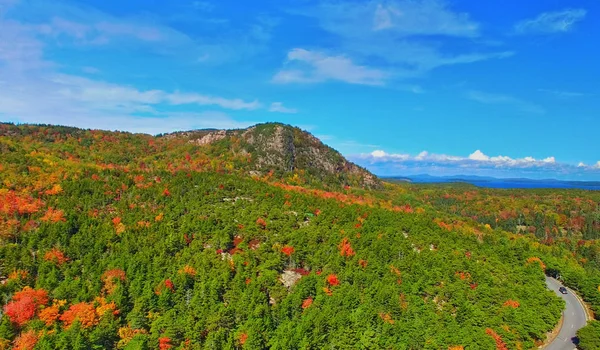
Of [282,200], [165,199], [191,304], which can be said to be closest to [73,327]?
[191,304]

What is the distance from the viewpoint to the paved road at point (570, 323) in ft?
265

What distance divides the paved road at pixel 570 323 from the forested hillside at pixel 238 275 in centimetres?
399

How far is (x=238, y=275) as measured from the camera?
301 ft

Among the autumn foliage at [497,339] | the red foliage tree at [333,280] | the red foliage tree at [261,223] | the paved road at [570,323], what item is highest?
the red foliage tree at [261,223]

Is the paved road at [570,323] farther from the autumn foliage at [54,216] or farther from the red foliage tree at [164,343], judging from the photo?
the autumn foliage at [54,216]

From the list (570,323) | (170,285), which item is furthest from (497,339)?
(170,285)

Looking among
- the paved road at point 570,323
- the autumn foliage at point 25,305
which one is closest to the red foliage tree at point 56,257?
the autumn foliage at point 25,305

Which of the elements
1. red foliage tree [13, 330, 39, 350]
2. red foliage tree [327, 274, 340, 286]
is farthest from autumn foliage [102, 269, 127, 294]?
red foliage tree [327, 274, 340, 286]

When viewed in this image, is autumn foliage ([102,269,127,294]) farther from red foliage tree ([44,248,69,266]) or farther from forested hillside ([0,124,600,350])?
red foliage tree ([44,248,69,266])

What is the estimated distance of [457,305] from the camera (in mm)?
86438

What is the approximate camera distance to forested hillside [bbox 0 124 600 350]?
2788 inches

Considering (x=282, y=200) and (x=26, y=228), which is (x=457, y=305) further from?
(x=26, y=228)

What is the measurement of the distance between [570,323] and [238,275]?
8768 cm

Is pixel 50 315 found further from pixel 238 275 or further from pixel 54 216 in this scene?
pixel 54 216
